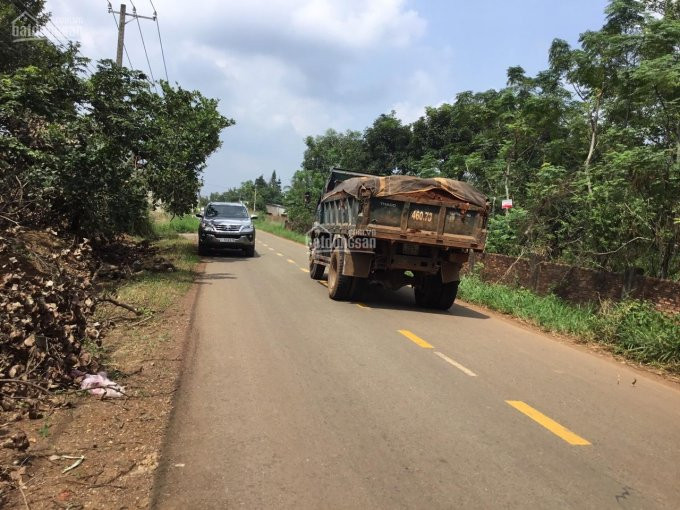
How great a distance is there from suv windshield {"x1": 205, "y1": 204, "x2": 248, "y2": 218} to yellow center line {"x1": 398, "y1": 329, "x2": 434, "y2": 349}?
43.1 ft


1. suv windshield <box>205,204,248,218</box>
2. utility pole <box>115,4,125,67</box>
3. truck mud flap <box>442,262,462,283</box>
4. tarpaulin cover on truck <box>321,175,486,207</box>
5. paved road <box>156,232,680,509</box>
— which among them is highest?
utility pole <box>115,4,125,67</box>

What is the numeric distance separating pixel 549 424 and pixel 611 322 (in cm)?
520

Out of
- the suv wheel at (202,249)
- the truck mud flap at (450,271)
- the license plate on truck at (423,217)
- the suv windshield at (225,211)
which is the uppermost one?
the license plate on truck at (423,217)

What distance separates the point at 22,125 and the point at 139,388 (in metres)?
8.35

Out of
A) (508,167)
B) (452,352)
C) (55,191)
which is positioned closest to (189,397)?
(452,352)

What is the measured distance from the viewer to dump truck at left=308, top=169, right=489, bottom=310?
1044cm

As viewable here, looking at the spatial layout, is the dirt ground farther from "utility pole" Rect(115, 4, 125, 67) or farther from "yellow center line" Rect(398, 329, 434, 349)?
"utility pole" Rect(115, 4, 125, 67)

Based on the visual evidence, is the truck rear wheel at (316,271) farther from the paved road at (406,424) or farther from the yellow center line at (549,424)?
the yellow center line at (549,424)

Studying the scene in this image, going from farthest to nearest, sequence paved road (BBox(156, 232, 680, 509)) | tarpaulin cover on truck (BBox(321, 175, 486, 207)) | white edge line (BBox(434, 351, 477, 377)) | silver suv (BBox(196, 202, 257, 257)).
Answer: silver suv (BBox(196, 202, 257, 257)), tarpaulin cover on truck (BBox(321, 175, 486, 207)), white edge line (BBox(434, 351, 477, 377)), paved road (BBox(156, 232, 680, 509))

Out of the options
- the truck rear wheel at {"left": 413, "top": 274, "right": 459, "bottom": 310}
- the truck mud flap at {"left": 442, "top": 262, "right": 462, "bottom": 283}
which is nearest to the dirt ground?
the truck mud flap at {"left": 442, "top": 262, "right": 462, "bottom": 283}

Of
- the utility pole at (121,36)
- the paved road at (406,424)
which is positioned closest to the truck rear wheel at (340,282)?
the paved road at (406,424)

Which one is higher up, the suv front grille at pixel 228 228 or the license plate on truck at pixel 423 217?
the license plate on truck at pixel 423 217

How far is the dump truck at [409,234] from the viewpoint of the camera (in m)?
10.4

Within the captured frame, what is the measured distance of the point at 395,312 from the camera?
10695 millimetres
